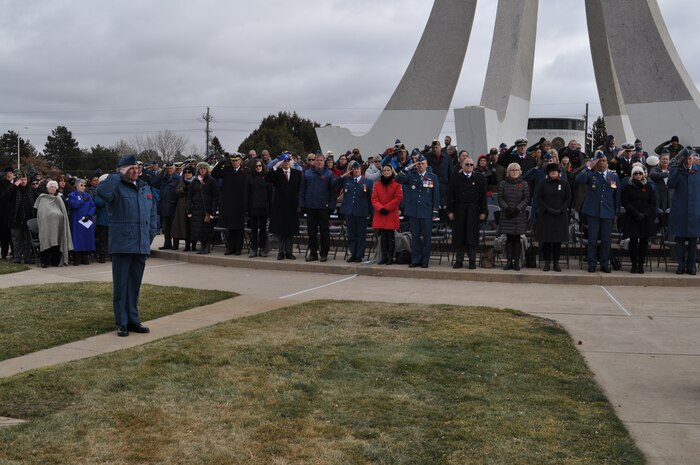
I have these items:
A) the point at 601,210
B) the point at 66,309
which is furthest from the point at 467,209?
the point at 66,309

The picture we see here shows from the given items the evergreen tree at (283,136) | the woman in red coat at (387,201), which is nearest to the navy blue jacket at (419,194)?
the woman in red coat at (387,201)

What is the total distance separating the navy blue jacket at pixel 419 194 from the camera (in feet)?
46.6

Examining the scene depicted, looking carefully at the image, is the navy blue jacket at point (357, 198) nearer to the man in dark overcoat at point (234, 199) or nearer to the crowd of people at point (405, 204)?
the crowd of people at point (405, 204)

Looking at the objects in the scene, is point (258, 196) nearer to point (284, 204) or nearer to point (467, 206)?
point (284, 204)

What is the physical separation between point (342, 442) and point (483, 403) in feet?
4.45

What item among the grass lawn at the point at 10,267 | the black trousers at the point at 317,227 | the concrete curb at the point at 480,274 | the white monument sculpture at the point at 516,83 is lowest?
the grass lawn at the point at 10,267

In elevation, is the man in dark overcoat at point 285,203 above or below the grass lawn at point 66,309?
above

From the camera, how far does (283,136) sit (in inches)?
2453

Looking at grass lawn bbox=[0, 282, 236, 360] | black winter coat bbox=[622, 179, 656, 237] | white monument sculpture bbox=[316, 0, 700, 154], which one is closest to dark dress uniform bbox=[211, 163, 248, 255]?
grass lawn bbox=[0, 282, 236, 360]

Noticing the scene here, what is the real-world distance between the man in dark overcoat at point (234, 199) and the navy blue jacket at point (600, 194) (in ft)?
20.7

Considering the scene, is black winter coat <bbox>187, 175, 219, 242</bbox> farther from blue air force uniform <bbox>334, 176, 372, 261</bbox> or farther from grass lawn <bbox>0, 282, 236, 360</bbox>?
grass lawn <bbox>0, 282, 236, 360</bbox>

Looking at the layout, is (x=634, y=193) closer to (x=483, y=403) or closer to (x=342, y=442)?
(x=483, y=403)

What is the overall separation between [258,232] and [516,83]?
1100 cm

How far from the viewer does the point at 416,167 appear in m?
14.5
